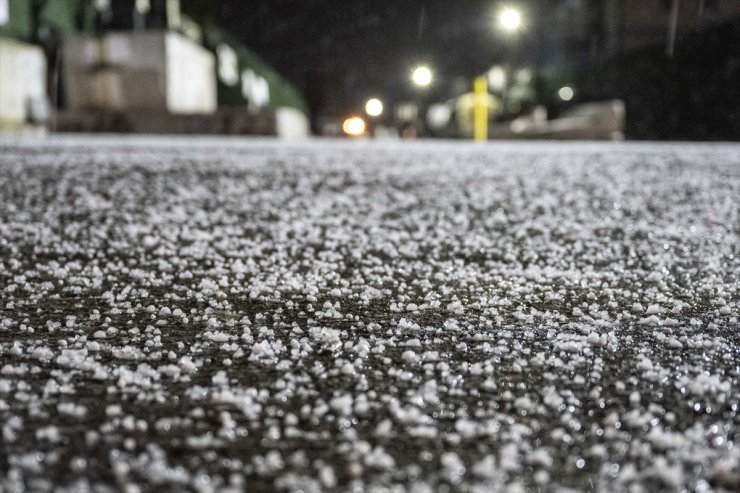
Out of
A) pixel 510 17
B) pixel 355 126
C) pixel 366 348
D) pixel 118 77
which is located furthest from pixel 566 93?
pixel 366 348

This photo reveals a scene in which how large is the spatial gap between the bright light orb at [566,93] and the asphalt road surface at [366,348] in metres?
18.1

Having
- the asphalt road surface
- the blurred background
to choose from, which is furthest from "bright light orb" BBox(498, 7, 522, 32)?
the asphalt road surface

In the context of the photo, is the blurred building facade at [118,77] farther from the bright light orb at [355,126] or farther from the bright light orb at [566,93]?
the bright light orb at [566,93]

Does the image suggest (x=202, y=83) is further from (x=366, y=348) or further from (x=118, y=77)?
(x=366, y=348)

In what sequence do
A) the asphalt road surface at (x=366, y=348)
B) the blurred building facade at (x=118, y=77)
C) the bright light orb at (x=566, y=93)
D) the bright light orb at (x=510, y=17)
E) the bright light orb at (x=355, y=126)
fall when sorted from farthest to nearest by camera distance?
the bright light orb at (x=566, y=93)
the bright light orb at (x=510, y=17)
the bright light orb at (x=355, y=126)
the blurred building facade at (x=118, y=77)
the asphalt road surface at (x=366, y=348)

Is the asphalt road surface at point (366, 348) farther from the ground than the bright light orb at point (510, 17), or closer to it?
closer to it

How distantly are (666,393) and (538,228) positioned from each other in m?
1.45

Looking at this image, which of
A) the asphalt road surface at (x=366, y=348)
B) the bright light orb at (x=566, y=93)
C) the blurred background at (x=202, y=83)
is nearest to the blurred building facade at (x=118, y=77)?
the blurred background at (x=202, y=83)

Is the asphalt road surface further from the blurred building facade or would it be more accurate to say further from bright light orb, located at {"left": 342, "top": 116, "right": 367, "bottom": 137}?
bright light orb, located at {"left": 342, "top": 116, "right": 367, "bottom": 137}

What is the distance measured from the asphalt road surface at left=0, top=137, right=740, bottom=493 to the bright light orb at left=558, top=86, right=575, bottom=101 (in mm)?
18080

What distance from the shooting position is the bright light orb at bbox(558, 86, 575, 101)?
1982 cm

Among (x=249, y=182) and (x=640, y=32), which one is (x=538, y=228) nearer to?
(x=249, y=182)

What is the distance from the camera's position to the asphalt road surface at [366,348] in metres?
0.77

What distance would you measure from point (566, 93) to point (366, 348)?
2080 cm
